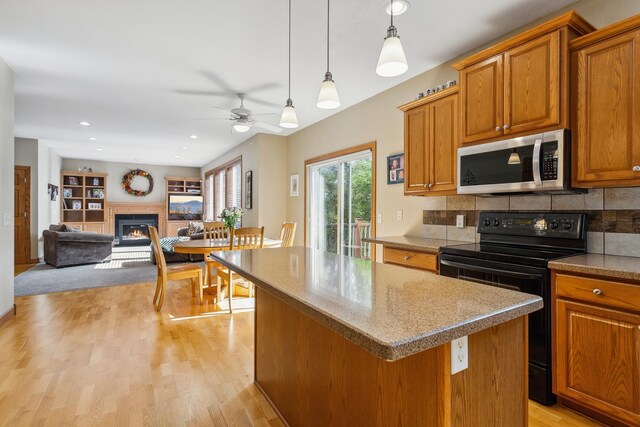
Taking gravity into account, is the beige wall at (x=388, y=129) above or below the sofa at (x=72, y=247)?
above

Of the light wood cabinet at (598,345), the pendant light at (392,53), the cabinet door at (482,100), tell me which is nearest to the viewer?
the pendant light at (392,53)

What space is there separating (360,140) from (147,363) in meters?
3.37

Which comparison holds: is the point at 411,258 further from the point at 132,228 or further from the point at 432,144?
the point at 132,228

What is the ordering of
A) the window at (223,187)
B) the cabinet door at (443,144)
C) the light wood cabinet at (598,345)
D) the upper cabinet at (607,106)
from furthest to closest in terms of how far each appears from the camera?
1. the window at (223,187)
2. the cabinet door at (443,144)
3. the upper cabinet at (607,106)
4. the light wood cabinet at (598,345)

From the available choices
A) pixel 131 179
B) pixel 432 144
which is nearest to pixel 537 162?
pixel 432 144

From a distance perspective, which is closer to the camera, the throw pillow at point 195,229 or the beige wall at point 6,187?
the beige wall at point 6,187

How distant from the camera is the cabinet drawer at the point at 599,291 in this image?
1.63 meters

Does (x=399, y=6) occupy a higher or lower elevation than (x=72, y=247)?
higher

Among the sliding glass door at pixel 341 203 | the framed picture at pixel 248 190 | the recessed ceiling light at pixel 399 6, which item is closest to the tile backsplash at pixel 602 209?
the recessed ceiling light at pixel 399 6

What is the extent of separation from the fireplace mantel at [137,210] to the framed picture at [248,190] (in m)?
5.21

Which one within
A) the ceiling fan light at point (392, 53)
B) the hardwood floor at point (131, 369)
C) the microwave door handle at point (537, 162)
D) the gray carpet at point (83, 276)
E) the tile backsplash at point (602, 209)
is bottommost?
the hardwood floor at point (131, 369)

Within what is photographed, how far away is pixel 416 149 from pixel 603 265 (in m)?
1.77

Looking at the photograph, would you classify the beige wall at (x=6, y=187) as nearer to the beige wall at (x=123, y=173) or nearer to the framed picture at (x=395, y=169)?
the framed picture at (x=395, y=169)

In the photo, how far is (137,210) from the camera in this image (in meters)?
10.3
